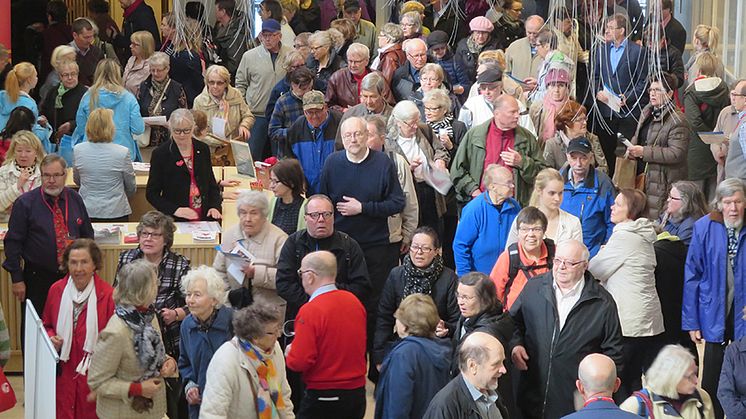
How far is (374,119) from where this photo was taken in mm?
9711

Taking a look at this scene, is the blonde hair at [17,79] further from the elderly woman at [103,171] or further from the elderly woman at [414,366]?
the elderly woman at [414,366]

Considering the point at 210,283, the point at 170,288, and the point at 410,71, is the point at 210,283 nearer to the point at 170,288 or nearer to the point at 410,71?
the point at 170,288

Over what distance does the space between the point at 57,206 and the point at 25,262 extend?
0.45m

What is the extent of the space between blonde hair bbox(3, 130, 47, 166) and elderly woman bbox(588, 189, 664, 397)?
3657mm

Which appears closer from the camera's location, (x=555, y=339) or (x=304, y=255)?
(x=555, y=339)

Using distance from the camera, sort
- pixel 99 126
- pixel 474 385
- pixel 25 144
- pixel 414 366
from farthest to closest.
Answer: pixel 99 126 < pixel 25 144 < pixel 414 366 < pixel 474 385

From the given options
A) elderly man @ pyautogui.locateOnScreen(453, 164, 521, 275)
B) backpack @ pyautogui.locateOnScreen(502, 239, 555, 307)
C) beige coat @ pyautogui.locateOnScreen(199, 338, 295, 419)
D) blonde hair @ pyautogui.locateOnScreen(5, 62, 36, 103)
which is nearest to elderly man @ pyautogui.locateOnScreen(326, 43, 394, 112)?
blonde hair @ pyautogui.locateOnScreen(5, 62, 36, 103)

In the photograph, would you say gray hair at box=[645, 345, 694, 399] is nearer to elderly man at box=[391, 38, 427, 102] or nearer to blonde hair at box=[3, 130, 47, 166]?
blonde hair at box=[3, 130, 47, 166]

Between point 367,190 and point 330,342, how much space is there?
6.49 feet

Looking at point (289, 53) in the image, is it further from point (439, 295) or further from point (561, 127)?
point (439, 295)

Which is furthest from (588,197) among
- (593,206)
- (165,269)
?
(165,269)

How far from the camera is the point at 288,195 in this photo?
912 cm

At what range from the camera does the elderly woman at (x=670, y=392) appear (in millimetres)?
6828

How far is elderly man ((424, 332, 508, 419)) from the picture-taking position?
6.59m
